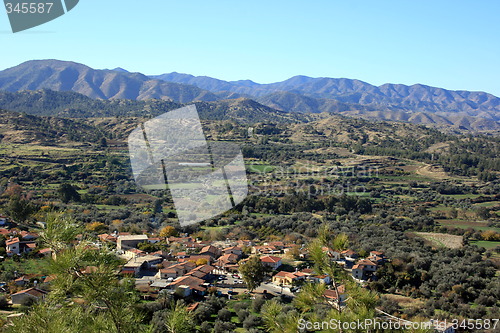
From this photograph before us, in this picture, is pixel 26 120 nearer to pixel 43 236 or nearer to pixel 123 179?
pixel 123 179

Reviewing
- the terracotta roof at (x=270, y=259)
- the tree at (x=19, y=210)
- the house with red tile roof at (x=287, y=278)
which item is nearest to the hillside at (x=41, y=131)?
the tree at (x=19, y=210)

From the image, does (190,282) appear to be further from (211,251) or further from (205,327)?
(211,251)

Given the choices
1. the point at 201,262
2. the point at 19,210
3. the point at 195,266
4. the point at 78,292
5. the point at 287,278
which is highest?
the point at 78,292

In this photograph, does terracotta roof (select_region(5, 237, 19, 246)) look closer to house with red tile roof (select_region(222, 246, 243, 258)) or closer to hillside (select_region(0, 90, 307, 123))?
house with red tile roof (select_region(222, 246, 243, 258))

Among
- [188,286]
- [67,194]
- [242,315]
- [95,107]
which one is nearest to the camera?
[242,315]

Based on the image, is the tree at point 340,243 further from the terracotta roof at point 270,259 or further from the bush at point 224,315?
the terracotta roof at point 270,259

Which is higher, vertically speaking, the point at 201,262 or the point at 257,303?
the point at 257,303

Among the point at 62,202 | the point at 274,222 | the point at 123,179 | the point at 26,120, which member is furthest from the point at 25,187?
the point at 26,120

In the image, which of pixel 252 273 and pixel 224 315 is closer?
pixel 224 315

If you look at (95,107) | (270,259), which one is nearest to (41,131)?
(270,259)
